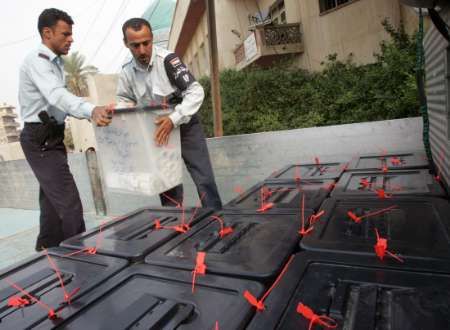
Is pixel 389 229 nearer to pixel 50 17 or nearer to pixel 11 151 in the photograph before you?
pixel 50 17

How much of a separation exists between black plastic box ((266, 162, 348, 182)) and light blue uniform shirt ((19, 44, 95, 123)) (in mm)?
1127

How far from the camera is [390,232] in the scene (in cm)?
94

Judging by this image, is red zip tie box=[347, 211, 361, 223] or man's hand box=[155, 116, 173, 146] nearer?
red zip tie box=[347, 211, 361, 223]

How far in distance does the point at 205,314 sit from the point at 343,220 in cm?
60

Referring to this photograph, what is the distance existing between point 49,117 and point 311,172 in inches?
64.8

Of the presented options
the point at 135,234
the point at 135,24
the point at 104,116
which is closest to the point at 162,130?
the point at 104,116

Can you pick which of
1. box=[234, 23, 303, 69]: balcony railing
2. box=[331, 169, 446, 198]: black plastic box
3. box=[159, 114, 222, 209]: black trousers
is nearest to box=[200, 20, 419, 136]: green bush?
box=[234, 23, 303, 69]: balcony railing

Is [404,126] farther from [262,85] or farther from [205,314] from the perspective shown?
[262,85]

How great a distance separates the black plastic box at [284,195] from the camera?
1.33m

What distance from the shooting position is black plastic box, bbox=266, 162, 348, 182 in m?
1.77

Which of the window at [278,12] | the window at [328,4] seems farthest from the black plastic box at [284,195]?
the window at [278,12]

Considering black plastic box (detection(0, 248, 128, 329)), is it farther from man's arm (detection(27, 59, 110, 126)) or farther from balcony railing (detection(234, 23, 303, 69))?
balcony railing (detection(234, 23, 303, 69))

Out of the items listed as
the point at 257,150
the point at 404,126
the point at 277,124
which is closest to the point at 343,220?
the point at 404,126

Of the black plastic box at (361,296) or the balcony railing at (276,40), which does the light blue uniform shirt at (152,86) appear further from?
the balcony railing at (276,40)
